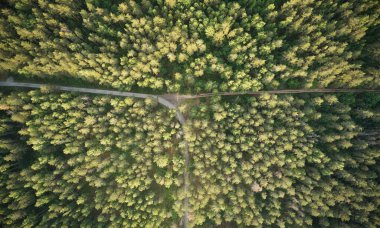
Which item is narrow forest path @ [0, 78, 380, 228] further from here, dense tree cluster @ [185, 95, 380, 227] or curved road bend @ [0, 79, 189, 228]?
dense tree cluster @ [185, 95, 380, 227]

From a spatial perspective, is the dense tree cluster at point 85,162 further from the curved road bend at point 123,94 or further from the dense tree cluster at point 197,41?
the dense tree cluster at point 197,41

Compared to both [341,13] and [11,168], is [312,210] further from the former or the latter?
[11,168]

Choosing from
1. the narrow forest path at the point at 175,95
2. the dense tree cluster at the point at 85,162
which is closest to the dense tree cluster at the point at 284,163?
the narrow forest path at the point at 175,95

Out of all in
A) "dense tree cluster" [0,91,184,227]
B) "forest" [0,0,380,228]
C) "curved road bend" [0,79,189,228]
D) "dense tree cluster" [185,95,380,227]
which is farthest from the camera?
Result: "curved road bend" [0,79,189,228]

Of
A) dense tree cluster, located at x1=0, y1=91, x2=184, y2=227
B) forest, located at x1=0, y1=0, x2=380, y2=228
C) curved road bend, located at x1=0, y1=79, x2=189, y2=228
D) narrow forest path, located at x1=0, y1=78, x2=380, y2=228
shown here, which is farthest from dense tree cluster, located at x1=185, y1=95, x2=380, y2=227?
dense tree cluster, located at x1=0, y1=91, x2=184, y2=227

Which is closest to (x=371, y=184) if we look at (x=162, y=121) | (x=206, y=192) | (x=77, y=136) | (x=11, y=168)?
(x=206, y=192)

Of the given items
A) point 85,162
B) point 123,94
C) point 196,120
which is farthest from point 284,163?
point 85,162
